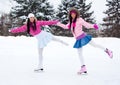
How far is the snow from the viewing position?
7.71 metres

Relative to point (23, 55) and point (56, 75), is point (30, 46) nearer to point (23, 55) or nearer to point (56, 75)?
point (23, 55)

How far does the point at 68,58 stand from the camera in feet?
39.1

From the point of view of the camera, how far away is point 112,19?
49406 mm

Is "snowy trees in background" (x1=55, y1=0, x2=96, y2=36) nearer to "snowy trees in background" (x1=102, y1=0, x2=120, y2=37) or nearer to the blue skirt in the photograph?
"snowy trees in background" (x1=102, y1=0, x2=120, y2=37)

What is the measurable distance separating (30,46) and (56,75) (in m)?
6.34

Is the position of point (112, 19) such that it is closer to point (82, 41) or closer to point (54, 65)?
point (54, 65)

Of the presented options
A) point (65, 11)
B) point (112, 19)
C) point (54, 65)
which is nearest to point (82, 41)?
point (54, 65)

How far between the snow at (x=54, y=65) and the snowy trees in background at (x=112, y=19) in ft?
102

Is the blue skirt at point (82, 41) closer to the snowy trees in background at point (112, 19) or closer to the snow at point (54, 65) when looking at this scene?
the snow at point (54, 65)

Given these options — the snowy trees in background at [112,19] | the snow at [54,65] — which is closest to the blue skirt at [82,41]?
the snow at [54,65]

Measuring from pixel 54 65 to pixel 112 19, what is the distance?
40.1 meters

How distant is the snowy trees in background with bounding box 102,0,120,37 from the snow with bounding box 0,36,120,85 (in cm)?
3115

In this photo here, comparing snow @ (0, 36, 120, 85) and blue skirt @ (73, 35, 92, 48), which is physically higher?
blue skirt @ (73, 35, 92, 48)

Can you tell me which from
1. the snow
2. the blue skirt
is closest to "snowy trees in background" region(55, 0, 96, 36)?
the snow
